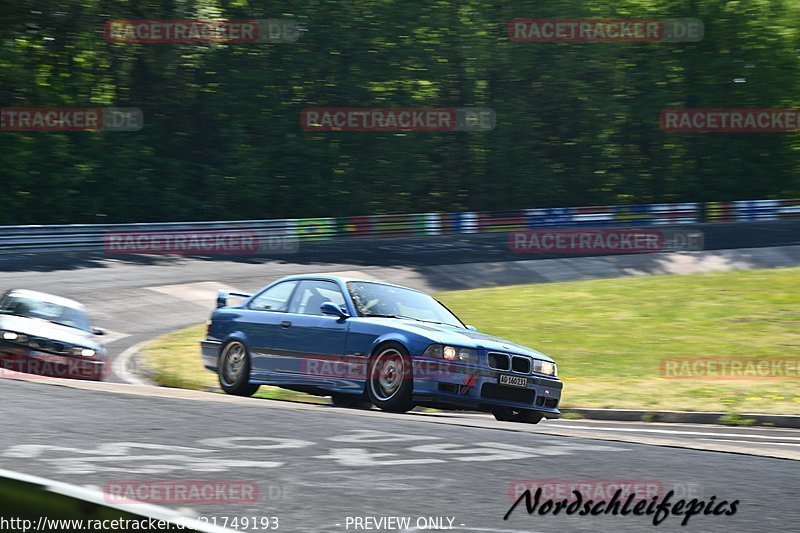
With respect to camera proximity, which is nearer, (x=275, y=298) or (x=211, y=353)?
(x=275, y=298)

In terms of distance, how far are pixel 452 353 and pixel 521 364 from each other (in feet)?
2.75

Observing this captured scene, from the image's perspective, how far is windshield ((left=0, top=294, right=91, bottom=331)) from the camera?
46.7 ft

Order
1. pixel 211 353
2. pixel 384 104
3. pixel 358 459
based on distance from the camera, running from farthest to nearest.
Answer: pixel 384 104, pixel 211 353, pixel 358 459

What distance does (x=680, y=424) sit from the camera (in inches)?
501

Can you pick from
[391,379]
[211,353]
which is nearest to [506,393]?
[391,379]

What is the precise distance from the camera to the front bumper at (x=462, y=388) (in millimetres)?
10359

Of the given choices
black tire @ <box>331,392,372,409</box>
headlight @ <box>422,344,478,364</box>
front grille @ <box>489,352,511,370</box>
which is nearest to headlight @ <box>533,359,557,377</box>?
front grille @ <box>489,352,511,370</box>

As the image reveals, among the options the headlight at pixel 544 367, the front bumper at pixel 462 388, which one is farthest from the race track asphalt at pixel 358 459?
the headlight at pixel 544 367

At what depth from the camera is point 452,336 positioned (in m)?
10.7

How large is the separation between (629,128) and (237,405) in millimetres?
42566

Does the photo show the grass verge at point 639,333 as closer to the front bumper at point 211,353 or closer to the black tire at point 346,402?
the front bumper at point 211,353

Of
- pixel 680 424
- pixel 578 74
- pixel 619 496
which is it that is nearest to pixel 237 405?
pixel 619 496

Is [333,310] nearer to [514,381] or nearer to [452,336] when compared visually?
[452,336]

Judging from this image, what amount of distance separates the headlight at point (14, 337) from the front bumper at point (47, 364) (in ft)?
0.27
